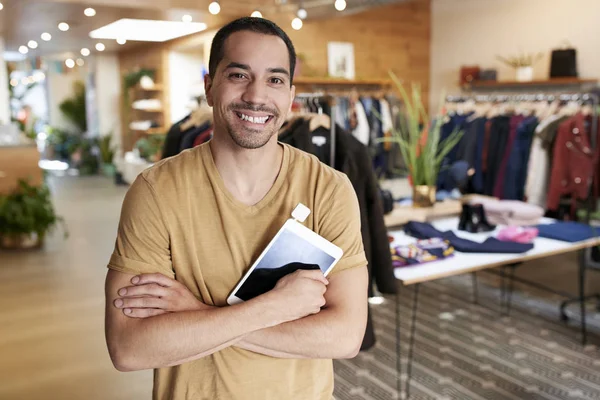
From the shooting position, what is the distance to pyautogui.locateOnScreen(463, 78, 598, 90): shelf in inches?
222

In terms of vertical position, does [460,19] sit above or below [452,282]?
above

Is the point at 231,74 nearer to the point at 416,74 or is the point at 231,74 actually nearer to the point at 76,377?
the point at 76,377

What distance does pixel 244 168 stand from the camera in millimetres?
1285

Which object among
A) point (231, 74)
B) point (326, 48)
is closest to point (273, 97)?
point (231, 74)

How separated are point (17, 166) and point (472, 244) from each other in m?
5.01

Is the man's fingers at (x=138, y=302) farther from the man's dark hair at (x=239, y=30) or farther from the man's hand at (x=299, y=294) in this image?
the man's dark hair at (x=239, y=30)

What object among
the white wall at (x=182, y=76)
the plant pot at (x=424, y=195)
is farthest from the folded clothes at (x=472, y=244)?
the white wall at (x=182, y=76)

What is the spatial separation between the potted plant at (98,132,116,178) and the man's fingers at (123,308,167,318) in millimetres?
12379

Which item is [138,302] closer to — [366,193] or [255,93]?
[255,93]

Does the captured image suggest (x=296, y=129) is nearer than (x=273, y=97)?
No

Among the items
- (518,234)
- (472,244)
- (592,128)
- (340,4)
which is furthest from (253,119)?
(340,4)

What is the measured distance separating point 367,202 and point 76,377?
1922 mm

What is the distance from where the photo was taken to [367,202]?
8.92 ft

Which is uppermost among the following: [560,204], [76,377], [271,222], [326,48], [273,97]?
[326,48]
